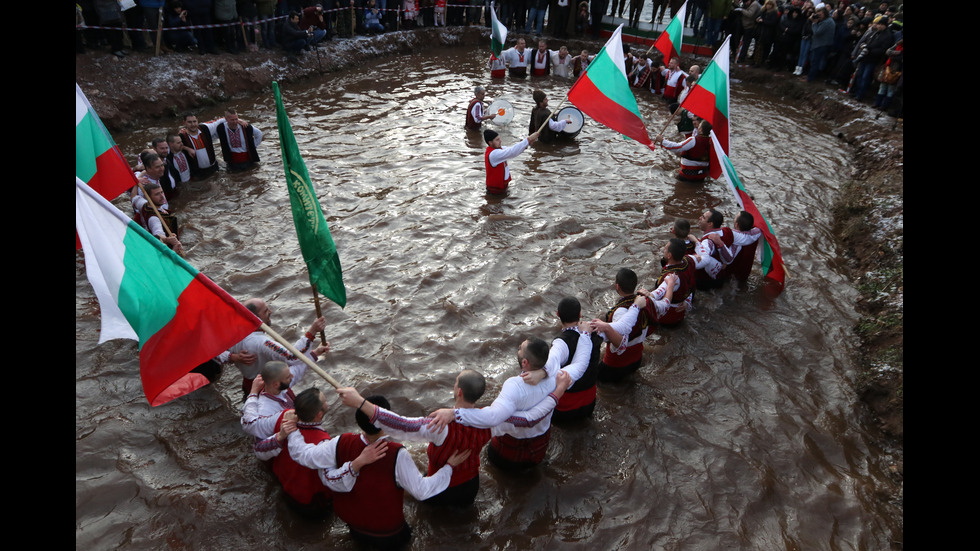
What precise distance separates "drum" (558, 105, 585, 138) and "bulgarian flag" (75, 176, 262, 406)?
30.8 feet

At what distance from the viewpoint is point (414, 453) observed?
5113mm

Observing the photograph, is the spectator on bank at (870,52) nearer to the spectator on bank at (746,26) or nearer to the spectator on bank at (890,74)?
the spectator on bank at (890,74)

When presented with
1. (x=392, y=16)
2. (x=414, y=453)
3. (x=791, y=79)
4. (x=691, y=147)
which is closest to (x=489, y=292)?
(x=414, y=453)

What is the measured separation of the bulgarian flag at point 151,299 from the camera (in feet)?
11.4

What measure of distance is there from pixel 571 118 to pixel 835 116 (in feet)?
24.2

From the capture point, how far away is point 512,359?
6340 mm

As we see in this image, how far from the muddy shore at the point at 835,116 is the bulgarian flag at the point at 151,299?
5704 mm

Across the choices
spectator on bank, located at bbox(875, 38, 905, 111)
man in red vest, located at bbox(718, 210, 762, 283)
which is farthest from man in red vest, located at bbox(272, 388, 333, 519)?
spectator on bank, located at bbox(875, 38, 905, 111)

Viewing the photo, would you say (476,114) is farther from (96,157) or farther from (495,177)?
(96,157)

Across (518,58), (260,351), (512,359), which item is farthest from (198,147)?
(518,58)

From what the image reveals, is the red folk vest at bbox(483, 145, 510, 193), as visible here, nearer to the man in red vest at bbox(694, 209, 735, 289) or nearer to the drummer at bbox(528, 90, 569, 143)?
the drummer at bbox(528, 90, 569, 143)

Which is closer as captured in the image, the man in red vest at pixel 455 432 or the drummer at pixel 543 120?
the man in red vest at pixel 455 432

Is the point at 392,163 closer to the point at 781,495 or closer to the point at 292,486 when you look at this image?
the point at 292,486

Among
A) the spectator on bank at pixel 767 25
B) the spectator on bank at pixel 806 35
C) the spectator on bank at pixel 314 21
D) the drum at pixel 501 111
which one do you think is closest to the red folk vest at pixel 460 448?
the drum at pixel 501 111
